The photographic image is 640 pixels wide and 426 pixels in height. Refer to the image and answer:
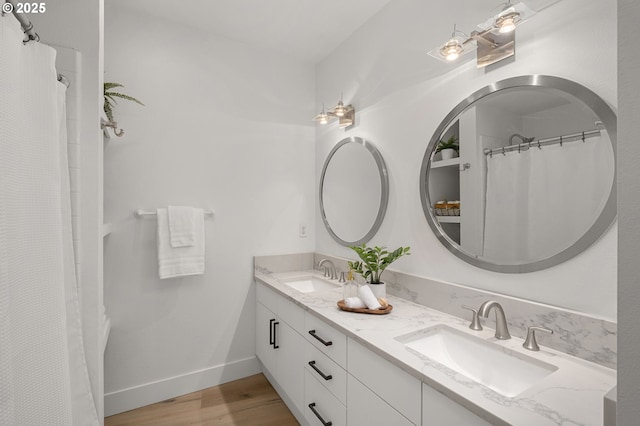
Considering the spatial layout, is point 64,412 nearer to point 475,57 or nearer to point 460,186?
point 460,186

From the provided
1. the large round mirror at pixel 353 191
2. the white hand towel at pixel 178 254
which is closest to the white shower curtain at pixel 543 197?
the large round mirror at pixel 353 191

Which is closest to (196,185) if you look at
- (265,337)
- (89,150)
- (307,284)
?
(89,150)

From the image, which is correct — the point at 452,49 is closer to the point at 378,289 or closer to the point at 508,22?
the point at 508,22

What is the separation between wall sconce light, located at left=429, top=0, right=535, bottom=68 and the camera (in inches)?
45.3

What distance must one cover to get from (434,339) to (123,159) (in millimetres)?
2123

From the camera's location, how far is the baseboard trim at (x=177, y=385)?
1.99 m

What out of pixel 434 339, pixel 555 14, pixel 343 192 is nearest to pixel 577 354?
pixel 434 339

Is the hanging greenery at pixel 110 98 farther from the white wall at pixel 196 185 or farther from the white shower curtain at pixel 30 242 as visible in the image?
the white shower curtain at pixel 30 242

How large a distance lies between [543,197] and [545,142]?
212 mm

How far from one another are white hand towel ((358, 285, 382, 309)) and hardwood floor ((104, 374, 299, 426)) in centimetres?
100

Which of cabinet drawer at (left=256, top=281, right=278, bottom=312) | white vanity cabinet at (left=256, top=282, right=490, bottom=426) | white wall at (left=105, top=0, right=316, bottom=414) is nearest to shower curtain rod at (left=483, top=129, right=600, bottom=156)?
white vanity cabinet at (left=256, top=282, right=490, bottom=426)

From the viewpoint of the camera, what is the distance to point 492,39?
1321 mm

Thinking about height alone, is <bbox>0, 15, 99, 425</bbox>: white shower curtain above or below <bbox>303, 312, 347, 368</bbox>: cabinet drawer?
above

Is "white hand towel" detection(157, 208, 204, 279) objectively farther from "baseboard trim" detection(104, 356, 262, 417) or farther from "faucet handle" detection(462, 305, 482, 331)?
"faucet handle" detection(462, 305, 482, 331)
